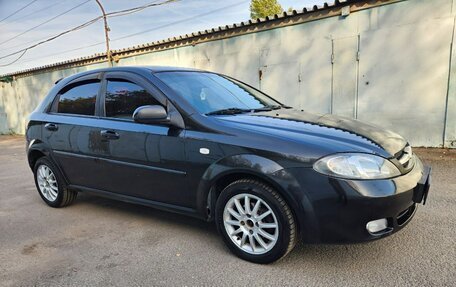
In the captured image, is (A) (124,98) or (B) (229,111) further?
(A) (124,98)

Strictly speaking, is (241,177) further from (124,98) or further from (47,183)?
(47,183)

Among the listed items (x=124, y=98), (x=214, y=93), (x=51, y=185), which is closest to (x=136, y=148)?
(x=124, y=98)

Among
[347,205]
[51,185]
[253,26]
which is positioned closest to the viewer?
[347,205]

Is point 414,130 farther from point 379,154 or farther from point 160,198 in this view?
point 160,198

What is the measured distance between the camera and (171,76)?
11.1ft

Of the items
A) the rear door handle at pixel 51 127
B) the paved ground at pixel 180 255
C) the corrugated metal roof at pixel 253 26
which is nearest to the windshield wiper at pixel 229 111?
the paved ground at pixel 180 255

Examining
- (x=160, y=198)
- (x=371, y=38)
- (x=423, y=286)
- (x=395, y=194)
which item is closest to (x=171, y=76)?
(x=160, y=198)

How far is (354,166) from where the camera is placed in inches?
91.9

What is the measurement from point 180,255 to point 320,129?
1.56 meters

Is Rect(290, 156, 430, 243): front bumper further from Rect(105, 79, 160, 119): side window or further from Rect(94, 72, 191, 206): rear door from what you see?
Rect(105, 79, 160, 119): side window

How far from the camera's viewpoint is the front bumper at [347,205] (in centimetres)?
228

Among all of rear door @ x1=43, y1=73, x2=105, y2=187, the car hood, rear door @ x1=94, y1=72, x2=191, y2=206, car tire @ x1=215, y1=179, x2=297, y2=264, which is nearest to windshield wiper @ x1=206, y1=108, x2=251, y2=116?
the car hood

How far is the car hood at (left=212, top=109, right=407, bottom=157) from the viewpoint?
2576 millimetres

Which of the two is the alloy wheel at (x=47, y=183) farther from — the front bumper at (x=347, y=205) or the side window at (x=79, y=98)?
the front bumper at (x=347, y=205)
